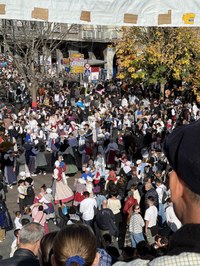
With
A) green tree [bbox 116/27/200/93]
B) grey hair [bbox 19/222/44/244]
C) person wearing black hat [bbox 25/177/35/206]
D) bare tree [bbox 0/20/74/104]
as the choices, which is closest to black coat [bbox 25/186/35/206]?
person wearing black hat [bbox 25/177/35/206]

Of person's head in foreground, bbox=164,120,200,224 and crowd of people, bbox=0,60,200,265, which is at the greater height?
person's head in foreground, bbox=164,120,200,224

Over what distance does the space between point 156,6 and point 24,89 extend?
28826 millimetres

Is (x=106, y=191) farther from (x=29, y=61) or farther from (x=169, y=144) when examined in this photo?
(x=29, y=61)

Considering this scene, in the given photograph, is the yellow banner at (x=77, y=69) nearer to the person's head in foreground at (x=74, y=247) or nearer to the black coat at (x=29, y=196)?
the black coat at (x=29, y=196)

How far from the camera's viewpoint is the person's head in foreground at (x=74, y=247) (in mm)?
2191

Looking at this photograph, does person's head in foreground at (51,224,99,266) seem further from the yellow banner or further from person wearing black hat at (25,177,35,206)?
the yellow banner

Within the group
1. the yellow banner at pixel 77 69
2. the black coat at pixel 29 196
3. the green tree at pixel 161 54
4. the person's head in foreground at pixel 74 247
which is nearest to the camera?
the person's head in foreground at pixel 74 247

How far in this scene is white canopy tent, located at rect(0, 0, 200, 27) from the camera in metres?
Answer: 6.96

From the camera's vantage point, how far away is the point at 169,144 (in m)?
1.34

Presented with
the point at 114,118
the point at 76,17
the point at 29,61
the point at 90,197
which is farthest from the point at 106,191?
the point at 29,61

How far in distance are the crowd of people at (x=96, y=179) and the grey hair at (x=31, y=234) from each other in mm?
11

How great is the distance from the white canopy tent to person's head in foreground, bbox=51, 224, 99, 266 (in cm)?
507

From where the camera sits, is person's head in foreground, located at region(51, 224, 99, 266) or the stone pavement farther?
the stone pavement

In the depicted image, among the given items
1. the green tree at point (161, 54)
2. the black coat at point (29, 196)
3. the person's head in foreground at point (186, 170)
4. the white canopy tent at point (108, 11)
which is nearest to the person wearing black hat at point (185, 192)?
the person's head in foreground at point (186, 170)
